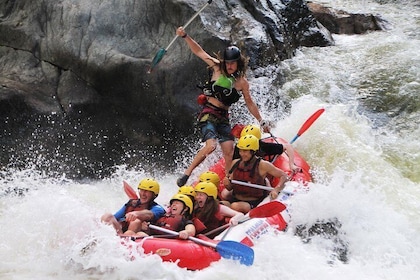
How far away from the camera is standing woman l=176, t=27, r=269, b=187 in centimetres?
590

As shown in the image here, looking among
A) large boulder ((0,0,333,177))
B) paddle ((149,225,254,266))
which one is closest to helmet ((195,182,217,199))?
paddle ((149,225,254,266))

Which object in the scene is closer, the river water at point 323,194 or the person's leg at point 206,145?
the river water at point 323,194

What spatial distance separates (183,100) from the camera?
23.5 feet

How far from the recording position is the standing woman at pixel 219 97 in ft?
19.4

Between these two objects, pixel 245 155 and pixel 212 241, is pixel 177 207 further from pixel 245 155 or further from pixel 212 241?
pixel 245 155

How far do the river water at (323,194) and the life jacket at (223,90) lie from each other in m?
1.37

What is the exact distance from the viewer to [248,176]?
5574 mm

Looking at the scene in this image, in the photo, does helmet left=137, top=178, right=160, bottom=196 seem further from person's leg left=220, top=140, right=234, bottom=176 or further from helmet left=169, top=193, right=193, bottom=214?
person's leg left=220, top=140, right=234, bottom=176

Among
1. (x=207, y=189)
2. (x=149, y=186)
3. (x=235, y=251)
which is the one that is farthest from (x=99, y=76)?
(x=235, y=251)

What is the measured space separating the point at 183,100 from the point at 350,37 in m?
5.29

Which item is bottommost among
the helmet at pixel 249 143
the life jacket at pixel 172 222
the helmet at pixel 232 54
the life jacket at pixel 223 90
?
the life jacket at pixel 172 222

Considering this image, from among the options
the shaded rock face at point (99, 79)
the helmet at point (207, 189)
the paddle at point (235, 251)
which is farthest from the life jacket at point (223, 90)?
the paddle at point (235, 251)

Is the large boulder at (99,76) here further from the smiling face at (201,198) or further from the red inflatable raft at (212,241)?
the smiling face at (201,198)

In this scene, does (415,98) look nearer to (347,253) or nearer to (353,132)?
(353,132)
